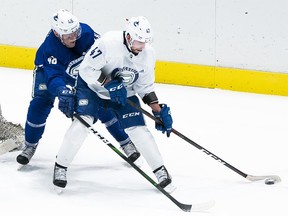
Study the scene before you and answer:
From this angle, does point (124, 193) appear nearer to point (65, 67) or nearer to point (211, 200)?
point (211, 200)

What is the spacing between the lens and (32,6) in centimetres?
651

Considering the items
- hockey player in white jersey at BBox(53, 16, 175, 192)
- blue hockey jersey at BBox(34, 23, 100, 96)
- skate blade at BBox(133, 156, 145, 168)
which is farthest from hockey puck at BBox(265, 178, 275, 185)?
blue hockey jersey at BBox(34, 23, 100, 96)

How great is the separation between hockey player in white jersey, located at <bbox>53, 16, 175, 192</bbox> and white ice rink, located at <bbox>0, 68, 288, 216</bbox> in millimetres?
173

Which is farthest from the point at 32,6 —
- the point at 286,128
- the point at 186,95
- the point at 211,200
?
the point at 211,200

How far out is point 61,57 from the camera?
4094 mm

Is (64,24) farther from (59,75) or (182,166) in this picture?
(182,166)

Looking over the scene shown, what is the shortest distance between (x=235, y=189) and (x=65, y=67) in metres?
1.08

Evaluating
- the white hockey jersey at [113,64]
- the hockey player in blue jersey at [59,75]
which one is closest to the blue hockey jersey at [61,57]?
the hockey player in blue jersey at [59,75]

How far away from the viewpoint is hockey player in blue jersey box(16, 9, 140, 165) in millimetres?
3963

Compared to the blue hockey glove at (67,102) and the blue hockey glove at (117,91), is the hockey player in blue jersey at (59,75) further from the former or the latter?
the blue hockey glove at (117,91)

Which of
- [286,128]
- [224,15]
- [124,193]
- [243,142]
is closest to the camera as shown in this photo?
[124,193]

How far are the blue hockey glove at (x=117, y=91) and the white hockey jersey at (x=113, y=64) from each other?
6cm

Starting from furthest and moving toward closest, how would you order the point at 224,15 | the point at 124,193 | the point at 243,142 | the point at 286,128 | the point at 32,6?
the point at 32,6 < the point at 224,15 < the point at 286,128 < the point at 243,142 < the point at 124,193

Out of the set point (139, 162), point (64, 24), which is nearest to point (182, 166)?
point (139, 162)
